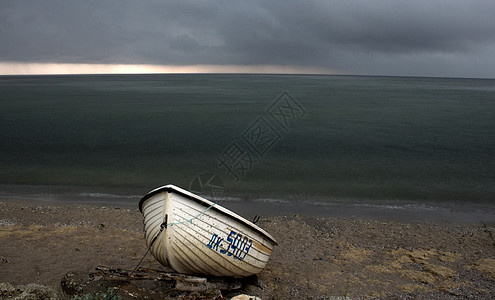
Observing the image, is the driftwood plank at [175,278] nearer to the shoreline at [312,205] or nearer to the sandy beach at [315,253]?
the sandy beach at [315,253]

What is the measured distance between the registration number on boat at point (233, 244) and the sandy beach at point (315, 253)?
108 centimetres

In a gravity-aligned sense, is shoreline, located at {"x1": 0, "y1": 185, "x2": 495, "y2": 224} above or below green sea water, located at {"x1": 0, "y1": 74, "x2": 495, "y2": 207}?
below

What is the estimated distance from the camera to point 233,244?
6.48m

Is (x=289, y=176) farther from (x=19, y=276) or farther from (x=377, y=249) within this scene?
(x=19, y=276)

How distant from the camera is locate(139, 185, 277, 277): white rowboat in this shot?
20.1 feet

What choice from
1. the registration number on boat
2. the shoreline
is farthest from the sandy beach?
the registration number on boat

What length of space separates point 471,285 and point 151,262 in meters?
7.17

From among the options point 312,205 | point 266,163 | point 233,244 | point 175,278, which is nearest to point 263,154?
point 266,163

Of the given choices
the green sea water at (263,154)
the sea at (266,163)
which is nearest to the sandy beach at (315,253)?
the sea at (266,163)

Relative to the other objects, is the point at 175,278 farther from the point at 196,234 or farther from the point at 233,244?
the point at 233,244

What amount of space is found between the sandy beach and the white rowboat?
3.65 ft

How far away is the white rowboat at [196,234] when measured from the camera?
241 inches

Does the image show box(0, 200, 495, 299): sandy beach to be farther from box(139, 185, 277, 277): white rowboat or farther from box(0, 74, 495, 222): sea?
box(0, 74, 495, 222): sea

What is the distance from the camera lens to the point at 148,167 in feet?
71.2
